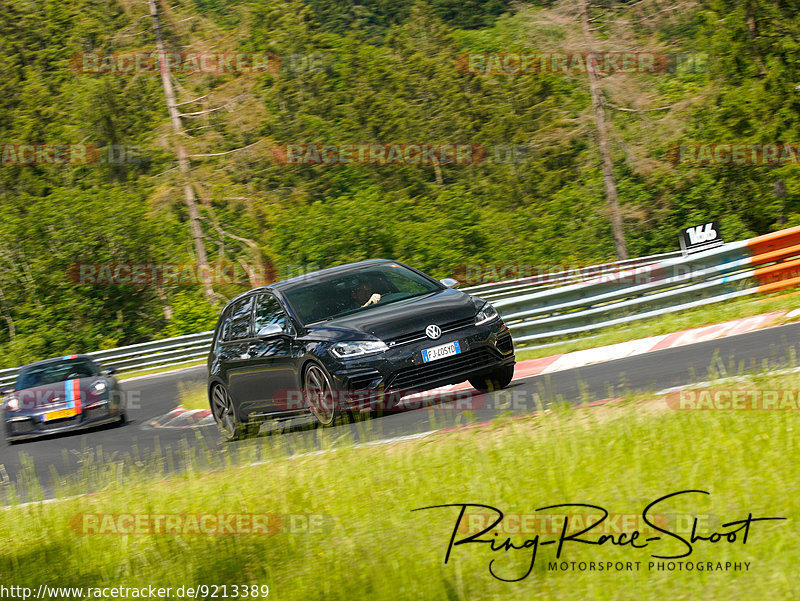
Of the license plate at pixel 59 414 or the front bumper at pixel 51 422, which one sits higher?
the license plate at pixel 59 414

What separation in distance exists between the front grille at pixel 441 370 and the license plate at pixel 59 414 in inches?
307

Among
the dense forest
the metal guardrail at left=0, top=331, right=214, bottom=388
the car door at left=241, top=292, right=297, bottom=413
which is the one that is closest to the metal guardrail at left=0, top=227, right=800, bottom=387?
the car door at left=241, top=292, right=297, bottom=413

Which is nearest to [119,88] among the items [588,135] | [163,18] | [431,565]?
[163,18]

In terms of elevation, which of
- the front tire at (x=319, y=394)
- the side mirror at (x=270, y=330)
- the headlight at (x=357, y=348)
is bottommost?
the front tire at (x=319, y=394)

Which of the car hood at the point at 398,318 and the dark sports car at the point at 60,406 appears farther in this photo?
the dark sports car at the point at 60,406

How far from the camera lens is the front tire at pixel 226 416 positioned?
443 inches

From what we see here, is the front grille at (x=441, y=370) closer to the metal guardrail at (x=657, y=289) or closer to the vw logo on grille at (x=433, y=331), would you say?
the vw logo on grille at (x=433, y=331)

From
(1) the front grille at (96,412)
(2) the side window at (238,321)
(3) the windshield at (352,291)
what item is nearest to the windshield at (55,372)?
(1) the front grille at (96,412)

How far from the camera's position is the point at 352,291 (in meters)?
10.6

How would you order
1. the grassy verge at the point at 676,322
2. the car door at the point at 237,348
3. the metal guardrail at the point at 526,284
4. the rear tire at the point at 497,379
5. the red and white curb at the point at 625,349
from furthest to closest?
the metal guardrail at the point at 526,284
the grassy verge at the point at 676,322
the red and white curb at the point at 625,349
the car door at the point at 237,348
the rear tire at the point at 497,379

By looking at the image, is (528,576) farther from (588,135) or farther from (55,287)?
(55,287)

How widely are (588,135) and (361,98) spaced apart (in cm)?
3319

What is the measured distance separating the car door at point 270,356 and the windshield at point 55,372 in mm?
6571

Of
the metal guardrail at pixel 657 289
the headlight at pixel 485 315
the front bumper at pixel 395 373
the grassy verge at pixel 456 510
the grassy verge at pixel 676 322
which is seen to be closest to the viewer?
the grassy verge at pixel 456 510
